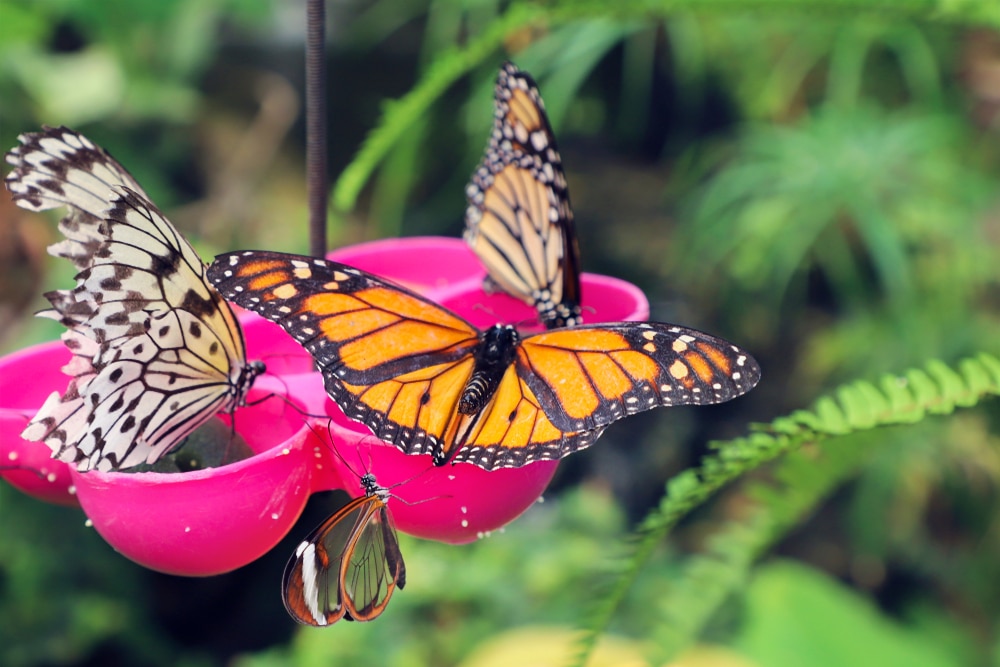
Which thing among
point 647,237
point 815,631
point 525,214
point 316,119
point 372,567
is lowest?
point 815,631

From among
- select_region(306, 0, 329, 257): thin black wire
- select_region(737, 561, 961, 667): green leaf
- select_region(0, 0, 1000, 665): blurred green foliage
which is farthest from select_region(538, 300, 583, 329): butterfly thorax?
select_region(737, 561, 961, 667): green leaf

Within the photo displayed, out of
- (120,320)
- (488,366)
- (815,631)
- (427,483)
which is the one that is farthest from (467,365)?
(815,631)

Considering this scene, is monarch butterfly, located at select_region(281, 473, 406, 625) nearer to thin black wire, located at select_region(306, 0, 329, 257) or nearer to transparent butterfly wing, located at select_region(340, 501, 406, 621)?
transparent butterfly wing, located at select_region(340, 501, 406, 621)

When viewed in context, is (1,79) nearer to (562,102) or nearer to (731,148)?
(562,102)

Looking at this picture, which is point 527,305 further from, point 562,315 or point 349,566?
point 349,566

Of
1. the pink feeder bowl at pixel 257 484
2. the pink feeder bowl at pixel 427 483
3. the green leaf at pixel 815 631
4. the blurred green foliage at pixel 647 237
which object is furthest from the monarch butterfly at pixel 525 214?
the green leaf at pixel 815 631

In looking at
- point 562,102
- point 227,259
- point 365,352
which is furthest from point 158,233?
point 562,102
